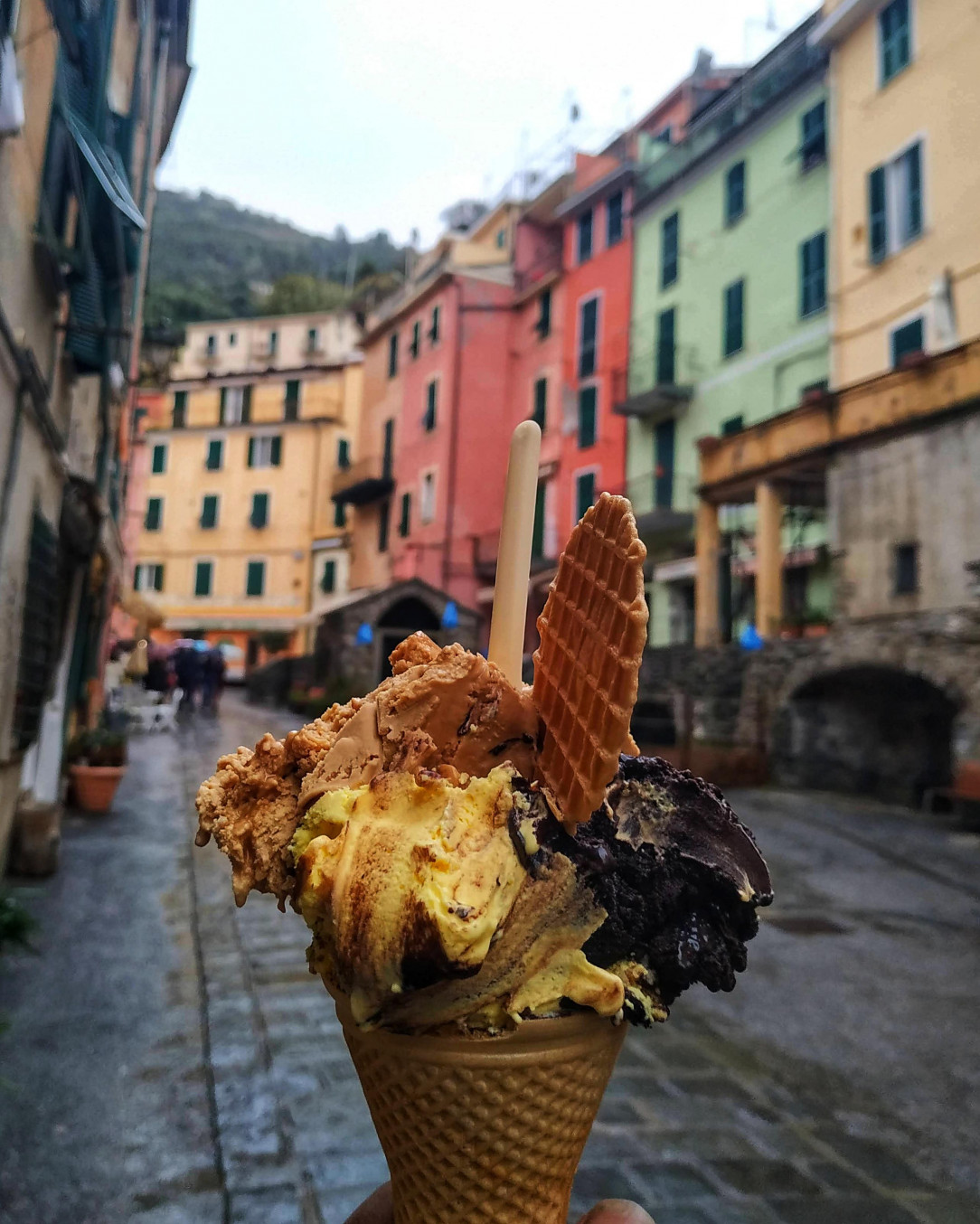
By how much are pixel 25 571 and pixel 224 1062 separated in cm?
358

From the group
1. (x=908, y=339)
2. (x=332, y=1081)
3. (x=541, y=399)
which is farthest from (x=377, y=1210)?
(x=541, y=399)

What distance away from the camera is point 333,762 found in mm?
1374

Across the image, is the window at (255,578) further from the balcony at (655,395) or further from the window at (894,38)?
the window at (894,38)

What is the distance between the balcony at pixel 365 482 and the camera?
28.4 m

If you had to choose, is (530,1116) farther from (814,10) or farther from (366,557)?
(366,557)

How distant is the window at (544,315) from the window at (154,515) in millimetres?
23421

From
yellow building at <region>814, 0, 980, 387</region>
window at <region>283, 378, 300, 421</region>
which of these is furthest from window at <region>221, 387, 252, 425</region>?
yellow building at <region>814, 0, 980, 387</region>

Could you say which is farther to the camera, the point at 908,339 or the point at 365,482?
the point at 365,482

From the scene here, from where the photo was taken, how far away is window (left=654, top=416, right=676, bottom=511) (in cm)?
2045

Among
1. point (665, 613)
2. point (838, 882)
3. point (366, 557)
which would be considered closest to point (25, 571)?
point (838, 882)

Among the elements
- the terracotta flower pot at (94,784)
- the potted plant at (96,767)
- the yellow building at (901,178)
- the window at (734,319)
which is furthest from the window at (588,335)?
the terracotta flower pot at (94,784)

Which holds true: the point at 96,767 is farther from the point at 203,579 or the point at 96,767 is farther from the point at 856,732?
the point at 203,579

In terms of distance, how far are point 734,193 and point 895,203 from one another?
564 centimetres

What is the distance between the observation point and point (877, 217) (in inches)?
596
